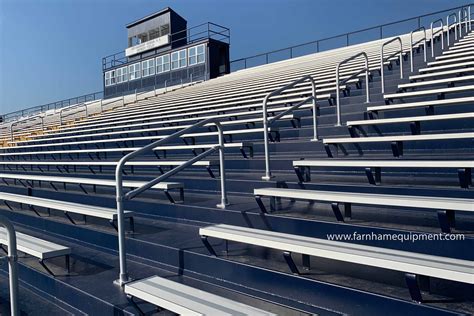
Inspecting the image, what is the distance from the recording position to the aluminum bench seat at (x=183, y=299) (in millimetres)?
2090

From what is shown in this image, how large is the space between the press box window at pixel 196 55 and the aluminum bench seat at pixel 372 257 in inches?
653

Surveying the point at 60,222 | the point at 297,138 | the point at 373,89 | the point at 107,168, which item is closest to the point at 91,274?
the point at 60,222

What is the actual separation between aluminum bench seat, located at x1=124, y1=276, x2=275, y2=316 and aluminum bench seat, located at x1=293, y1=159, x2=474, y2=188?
5.19 feet

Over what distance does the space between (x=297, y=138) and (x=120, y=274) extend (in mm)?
3146

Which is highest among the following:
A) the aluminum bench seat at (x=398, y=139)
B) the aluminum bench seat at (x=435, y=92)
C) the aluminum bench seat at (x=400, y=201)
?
the aluminum bench seat at (x=435, y=92)

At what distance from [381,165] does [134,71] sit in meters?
20.2

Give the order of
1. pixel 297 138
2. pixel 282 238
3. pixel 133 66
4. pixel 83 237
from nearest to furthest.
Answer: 1. pixel 282 238
2. pixel 83 237
3. pixel 297 138
4. pixel 133 66

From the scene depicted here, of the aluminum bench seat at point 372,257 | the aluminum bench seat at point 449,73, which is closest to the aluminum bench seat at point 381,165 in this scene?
the aluminum bench seat at point 372,257

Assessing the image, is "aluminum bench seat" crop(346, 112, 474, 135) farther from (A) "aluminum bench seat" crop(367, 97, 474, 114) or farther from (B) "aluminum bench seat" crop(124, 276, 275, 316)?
(B) "aluminum bench seat" crop(124, 276, 275, 316)

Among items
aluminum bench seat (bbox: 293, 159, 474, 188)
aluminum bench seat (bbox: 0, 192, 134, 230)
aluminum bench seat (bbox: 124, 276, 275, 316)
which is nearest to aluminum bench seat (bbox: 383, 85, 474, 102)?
aluminum bench seat (bbox: 293, 159, 474, 188)

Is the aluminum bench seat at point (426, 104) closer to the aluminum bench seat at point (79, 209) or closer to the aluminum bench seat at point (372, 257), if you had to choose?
the aluminum bench seat at point (372, 257)

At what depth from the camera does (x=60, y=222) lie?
4309mm

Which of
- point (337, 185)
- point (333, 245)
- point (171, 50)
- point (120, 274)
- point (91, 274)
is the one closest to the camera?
point (333, 245)

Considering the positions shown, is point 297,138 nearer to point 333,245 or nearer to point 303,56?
point 333,245
